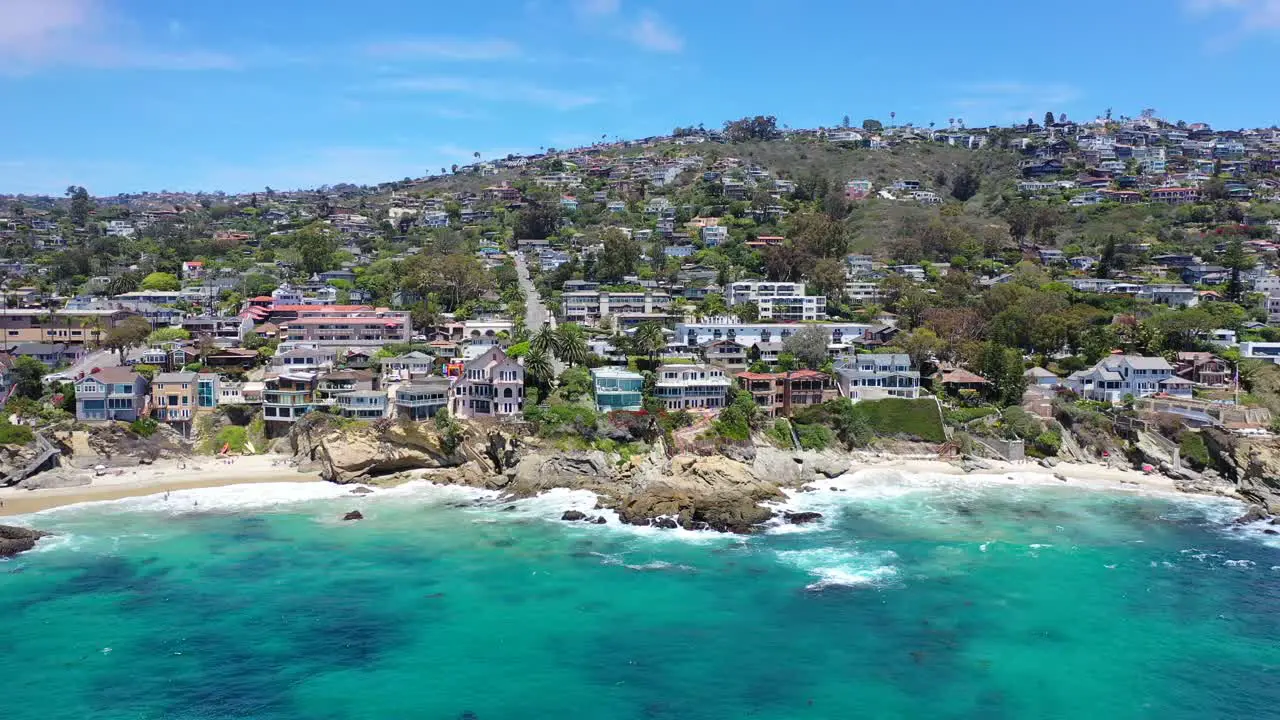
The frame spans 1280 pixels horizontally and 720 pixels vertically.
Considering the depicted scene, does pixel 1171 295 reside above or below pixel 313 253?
below

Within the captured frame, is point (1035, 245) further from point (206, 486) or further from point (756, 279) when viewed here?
point (206, 486)

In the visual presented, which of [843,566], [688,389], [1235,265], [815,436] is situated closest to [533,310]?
[688,389]

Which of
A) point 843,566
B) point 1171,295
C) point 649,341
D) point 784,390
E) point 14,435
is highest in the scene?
point 1171,295

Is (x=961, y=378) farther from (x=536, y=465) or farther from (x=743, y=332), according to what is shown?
(x=536, y=465)

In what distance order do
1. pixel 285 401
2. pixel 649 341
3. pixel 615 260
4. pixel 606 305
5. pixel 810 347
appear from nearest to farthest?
1. pixel 285 401
2. pixel 649 341
3. pixel 810 347
4. pixel 606 305
5. pixel 615 260

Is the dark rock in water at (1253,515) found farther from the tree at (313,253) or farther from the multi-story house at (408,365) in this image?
A: the tree at (313,253)

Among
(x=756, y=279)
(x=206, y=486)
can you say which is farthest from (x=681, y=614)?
(x=756, y=279)

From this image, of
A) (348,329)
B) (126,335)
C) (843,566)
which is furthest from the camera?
(348,329)
